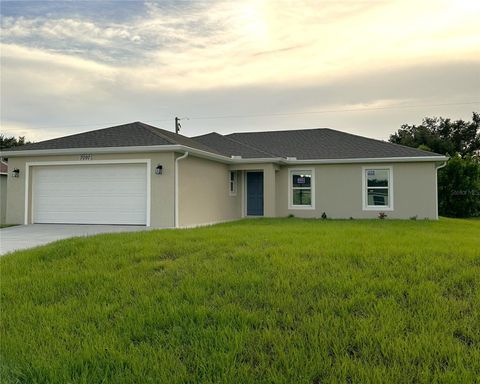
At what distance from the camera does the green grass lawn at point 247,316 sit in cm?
295

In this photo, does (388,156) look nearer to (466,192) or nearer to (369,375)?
(466,192)

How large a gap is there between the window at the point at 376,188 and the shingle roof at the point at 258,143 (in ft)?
2.37

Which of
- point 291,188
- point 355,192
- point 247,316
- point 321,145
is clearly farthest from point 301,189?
point 247,316

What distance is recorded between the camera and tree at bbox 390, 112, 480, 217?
20672 mm

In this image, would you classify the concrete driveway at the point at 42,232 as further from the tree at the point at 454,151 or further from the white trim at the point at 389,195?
the tree at the point at 454,151

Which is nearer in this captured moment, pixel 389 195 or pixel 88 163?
pixel 88 163

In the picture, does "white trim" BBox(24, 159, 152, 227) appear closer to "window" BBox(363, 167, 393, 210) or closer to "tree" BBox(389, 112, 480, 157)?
"window" BBox(363, 167, 393, 210)

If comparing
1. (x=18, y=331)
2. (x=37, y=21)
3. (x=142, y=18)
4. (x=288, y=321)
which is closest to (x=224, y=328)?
(x=288, y=321)

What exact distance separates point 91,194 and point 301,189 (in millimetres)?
8564

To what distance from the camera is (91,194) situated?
1334 cm

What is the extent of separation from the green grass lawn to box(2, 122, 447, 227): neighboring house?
6731mm

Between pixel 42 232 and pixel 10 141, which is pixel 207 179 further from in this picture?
pixel 10 141

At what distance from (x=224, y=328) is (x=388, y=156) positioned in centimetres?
1381

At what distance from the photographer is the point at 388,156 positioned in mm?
15625
